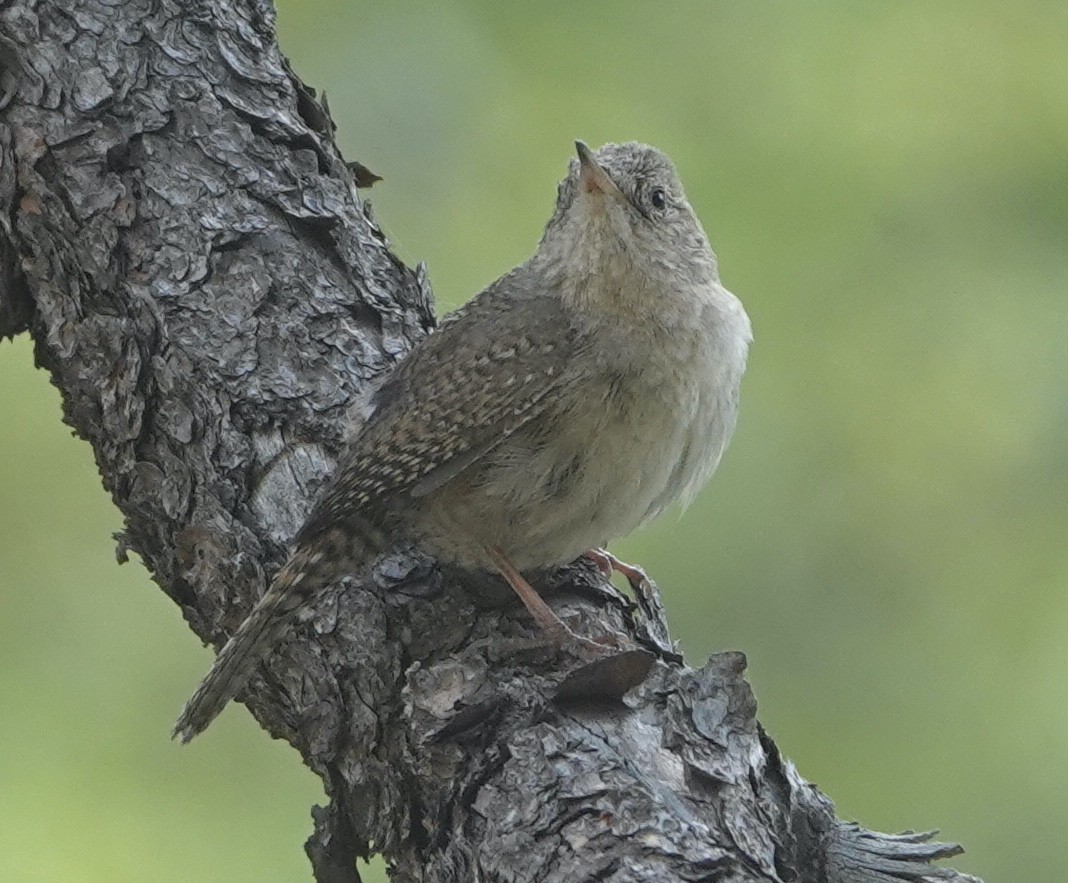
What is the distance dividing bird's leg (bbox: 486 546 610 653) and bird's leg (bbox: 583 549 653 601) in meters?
0.24

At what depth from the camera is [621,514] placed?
3.68 meters

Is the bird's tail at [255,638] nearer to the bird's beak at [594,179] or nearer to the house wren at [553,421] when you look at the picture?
the house wren at [553,421]

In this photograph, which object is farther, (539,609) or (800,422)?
(800,422)

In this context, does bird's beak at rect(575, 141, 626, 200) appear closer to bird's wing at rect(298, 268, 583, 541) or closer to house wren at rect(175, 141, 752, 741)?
house wren at rect(175, 141, 752, 741)

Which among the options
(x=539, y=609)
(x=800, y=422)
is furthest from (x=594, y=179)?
(x=800, y=422)

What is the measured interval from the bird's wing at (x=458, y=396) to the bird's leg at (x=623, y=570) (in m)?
0.46

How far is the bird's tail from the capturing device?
3.21m

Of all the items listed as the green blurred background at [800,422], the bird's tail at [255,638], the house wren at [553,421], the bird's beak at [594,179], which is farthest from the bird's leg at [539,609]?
the green blurred background at [800,422]

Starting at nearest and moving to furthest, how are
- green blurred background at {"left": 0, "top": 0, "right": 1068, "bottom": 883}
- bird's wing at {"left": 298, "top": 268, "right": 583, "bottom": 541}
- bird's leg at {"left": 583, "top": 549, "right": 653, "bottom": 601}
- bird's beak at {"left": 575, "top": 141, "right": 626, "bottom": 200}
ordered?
bird's wing at {"left": 298, "top": 268, "right": 583, "bottom": 541}
bird's leg at {"left": 583, "top": 549, "right": 653, "bottom": 601}
bird's beak at {"left": 575, "top": 141, "right": 626, "bottom": 200}
green blurred background at {"left": 0, "top": 0, "right": 1068, "bottom": 883}

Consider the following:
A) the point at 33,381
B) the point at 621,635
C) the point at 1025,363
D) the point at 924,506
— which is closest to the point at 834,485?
the point at 924,506

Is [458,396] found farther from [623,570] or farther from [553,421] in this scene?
[623,570]

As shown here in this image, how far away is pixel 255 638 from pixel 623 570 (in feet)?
3.36


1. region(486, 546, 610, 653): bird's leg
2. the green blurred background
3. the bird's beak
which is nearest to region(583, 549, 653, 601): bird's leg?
region(486, 546, 610, 653): bird's leg

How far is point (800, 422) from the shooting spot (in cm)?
482
